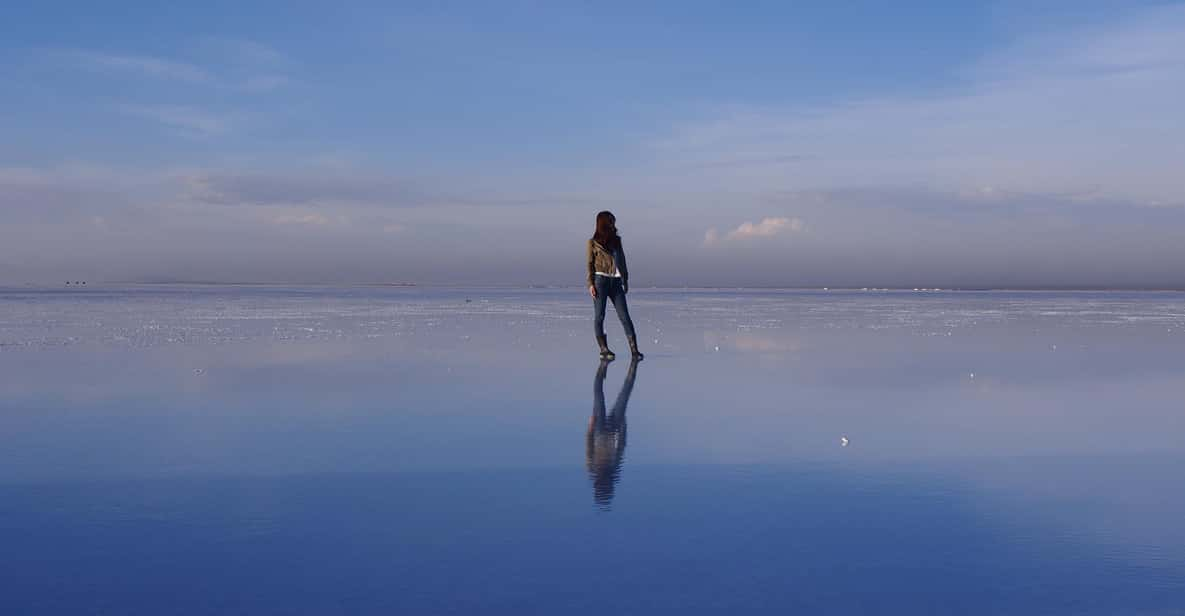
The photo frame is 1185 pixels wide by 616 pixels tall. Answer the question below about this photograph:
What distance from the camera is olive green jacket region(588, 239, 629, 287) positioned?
14.2 m

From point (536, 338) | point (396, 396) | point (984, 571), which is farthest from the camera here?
point (536, 338)

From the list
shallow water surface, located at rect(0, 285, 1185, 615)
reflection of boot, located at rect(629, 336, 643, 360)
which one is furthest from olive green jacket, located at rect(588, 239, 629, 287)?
shallow water surface, located at rect(0, 285, 1185, 615)

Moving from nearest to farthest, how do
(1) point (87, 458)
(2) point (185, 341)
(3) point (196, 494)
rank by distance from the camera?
(3) point (196, 494), (1) point (87, 458), (2) point (185, 341)

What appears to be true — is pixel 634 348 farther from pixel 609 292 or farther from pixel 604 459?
pixel 604 459

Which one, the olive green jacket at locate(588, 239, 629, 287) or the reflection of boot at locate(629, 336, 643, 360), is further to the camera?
the olive green jacket at locate(588, 239, 629, 287)

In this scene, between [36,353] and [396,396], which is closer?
[396,396]

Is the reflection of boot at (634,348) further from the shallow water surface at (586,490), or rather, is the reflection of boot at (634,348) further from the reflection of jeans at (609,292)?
the shallow water surface at (586,490)

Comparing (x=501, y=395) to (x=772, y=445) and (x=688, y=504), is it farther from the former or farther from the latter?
(x=688, y=504)

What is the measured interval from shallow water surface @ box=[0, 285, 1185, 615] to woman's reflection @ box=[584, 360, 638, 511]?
0.04m

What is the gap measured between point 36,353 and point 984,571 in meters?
13.1

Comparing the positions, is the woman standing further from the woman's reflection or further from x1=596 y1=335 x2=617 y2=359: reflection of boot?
the woman's reflection

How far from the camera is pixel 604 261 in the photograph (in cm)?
1422

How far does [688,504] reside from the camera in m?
4.80

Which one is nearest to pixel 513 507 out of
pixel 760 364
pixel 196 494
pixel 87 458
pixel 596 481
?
pixel 596 481
